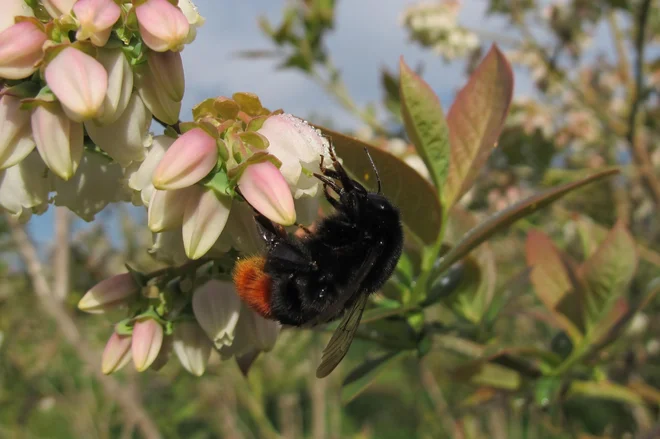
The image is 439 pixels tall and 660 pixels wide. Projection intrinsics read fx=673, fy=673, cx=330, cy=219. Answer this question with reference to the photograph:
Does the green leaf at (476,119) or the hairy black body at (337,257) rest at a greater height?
the green leaf at (476,119)

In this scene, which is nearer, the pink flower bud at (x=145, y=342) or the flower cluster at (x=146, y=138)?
the flower cluster at (x=146, y=138)

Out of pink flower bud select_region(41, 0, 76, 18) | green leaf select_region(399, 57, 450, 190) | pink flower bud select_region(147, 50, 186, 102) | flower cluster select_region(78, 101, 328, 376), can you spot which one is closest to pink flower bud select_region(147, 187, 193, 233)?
flower cluster select_region(78, 101, 328, 376)

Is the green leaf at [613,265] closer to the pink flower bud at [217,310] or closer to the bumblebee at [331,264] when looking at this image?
the bumblebee at [331,264]

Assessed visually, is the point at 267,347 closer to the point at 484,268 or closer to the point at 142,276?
the point at 142,276

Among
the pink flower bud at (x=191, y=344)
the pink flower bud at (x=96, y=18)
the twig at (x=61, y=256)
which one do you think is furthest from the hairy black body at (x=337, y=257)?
the twig at (x=61, y=256)

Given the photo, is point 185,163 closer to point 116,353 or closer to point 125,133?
point 125,133

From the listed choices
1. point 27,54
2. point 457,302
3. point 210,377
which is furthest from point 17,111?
point 210,377

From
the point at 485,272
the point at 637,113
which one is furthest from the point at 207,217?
the point at 637,113
